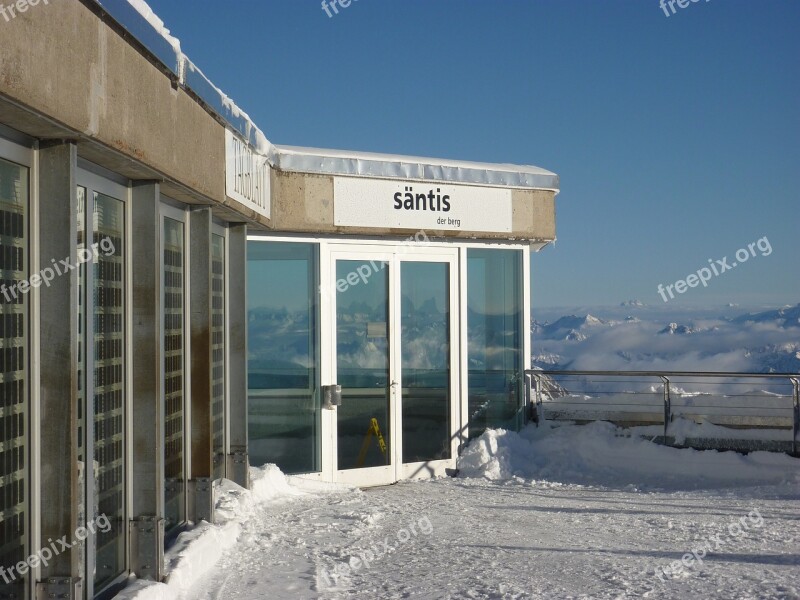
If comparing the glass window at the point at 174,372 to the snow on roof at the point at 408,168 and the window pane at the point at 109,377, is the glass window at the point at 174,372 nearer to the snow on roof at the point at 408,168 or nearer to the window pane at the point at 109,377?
the window pane at the point at 109,377

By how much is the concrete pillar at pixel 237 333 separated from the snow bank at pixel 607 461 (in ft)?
11.4

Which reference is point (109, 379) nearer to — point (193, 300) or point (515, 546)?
point (193, 300)

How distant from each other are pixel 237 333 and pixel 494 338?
13.5 ft

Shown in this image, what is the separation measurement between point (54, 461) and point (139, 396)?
1413mm

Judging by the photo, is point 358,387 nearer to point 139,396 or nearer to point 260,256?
point 260,256

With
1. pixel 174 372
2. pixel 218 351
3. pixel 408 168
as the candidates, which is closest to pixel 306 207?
pixel 408 168

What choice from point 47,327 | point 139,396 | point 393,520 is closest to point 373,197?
point 393,520

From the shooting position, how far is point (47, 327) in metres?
4.18

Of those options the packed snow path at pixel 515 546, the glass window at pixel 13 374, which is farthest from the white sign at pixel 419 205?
the glass window at pixel 13 374

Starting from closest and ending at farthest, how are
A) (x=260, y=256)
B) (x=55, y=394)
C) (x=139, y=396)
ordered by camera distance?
1. (x=55, y=394)
2. (x=139, y=396)
3. (x=260, y=256)

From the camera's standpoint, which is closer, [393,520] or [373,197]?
[393,520]

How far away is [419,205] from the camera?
35.7ft

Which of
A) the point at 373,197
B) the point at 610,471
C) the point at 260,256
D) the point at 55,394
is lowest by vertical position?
the point at 610,471

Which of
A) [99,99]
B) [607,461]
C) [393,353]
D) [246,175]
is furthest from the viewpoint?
[607,461]
